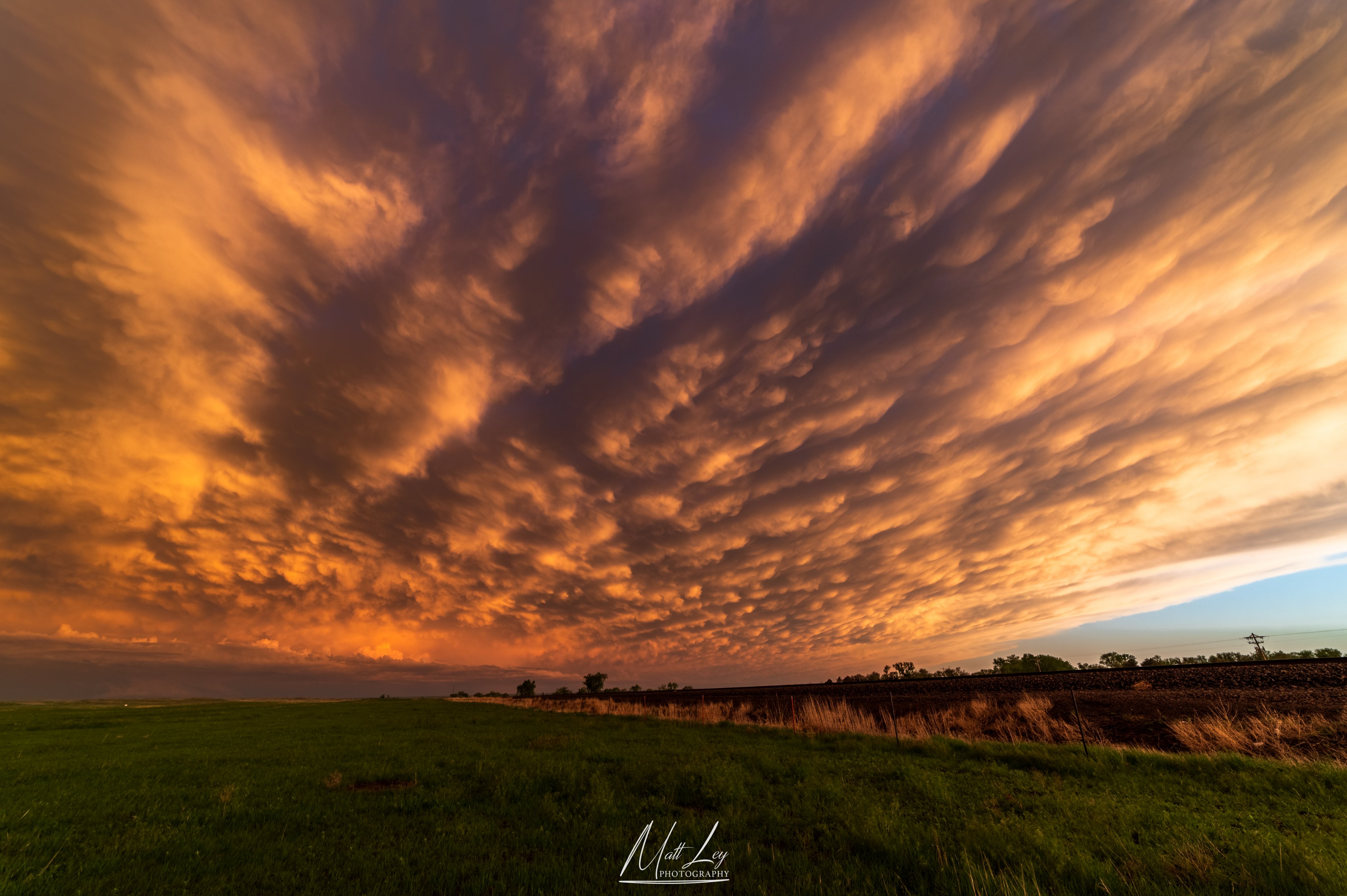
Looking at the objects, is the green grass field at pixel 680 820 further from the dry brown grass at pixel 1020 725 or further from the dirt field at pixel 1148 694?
the dirt field at pixel 1148 694

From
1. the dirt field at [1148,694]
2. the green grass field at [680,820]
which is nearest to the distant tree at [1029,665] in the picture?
the dirt field at [1148,694]

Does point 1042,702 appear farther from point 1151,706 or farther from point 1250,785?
point 1250,785

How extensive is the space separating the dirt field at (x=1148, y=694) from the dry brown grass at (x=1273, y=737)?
1.97m

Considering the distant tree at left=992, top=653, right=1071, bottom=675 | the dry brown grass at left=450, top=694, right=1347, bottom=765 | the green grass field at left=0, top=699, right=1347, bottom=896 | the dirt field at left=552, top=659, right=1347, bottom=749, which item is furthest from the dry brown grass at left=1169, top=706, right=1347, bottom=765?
the distant tree at left=992, top=653, right=1071, bottom=675

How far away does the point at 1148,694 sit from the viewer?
106ft

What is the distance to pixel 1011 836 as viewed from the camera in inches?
405

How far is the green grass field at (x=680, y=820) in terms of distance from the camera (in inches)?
348

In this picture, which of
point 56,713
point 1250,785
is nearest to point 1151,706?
point 1250,785

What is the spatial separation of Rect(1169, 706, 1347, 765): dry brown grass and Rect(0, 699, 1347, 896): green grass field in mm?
4071

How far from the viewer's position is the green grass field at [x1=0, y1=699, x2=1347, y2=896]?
29.0ft

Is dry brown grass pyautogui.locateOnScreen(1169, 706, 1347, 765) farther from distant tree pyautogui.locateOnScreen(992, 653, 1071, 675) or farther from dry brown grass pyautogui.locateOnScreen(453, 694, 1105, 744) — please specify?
distant tree pyautogui.locateOnScreen(992, 653, 1071, 675)

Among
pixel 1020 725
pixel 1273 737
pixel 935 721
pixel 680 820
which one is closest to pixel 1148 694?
pixel 1020 725

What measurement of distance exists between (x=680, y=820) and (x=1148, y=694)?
3792 cm

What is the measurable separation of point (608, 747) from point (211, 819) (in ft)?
51.7
